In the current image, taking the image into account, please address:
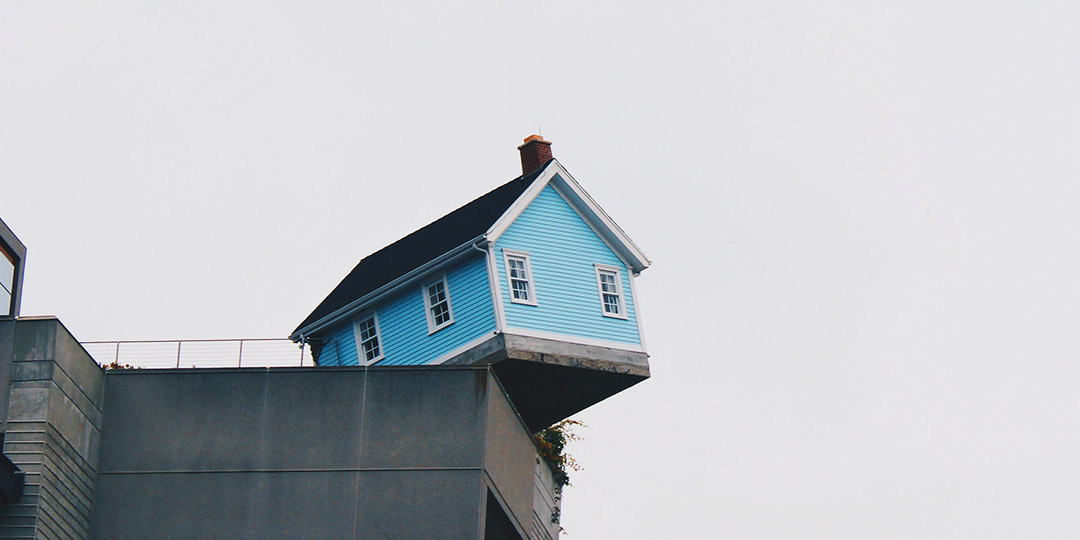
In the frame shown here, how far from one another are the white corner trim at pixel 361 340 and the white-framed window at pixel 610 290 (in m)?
5.52

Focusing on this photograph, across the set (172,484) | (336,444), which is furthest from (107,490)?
(336,444)

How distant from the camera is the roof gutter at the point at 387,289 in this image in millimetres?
39094

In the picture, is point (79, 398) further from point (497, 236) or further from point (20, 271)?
point (497, 236)

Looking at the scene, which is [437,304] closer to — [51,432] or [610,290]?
[610,290]

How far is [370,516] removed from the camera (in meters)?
32.2

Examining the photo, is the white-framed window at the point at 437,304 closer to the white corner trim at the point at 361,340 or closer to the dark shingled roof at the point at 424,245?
the dark shingled roof at the point at 424,245

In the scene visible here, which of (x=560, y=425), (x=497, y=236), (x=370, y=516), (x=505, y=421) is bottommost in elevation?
(x=370, y=516)

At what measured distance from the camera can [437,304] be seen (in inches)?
1572

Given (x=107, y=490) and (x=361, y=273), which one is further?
(x=361, y=273)

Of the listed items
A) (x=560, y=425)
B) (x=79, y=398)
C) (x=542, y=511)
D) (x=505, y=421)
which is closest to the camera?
(x=79, y=398)

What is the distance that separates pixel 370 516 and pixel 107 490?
5155mm

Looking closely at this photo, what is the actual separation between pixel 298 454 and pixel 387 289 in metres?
8.64

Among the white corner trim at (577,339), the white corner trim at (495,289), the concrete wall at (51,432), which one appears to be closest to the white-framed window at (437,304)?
the white corner trim at (495,289)

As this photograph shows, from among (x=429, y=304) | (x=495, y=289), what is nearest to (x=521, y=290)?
(x=495, y=289)
